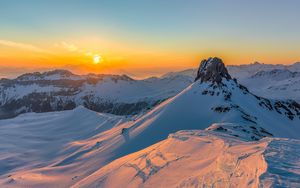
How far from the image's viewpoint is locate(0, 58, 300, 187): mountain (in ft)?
63.1

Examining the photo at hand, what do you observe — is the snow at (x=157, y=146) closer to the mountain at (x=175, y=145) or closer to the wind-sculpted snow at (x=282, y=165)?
the mountain at (x=175, y=145)

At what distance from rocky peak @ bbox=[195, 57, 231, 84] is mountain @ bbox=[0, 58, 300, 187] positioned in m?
0.41

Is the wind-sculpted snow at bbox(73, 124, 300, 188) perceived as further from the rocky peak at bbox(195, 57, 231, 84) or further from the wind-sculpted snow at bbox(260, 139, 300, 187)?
the rocky peak at bbox(195, 57, 231, 84)

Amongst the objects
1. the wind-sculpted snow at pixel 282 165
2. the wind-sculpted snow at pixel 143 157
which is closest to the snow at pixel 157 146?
the wind-sculpted snow at pixel 143 157

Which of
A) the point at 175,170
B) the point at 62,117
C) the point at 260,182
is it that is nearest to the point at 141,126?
the point at 175,170

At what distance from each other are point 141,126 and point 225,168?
63662 mm

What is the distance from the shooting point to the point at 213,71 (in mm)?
117375

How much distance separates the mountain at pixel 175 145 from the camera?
19.2m

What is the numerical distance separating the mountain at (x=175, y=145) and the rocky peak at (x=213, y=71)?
0.41 m

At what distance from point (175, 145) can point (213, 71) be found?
9055 centimetres

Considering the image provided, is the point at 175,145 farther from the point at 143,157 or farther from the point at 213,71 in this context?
the point at 213,71

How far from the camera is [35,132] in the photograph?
122 meters

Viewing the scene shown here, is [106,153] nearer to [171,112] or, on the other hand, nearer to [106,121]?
[171,112]

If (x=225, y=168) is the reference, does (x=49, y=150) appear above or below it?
below
